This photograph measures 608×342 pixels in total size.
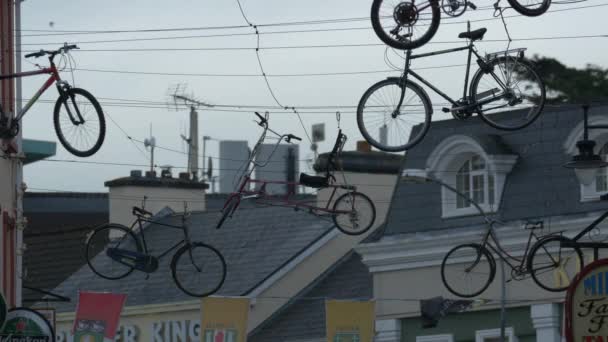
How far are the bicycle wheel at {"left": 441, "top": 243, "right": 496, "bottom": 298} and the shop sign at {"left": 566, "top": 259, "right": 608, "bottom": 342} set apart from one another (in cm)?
1286

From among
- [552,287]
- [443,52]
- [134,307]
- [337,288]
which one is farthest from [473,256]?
[443,52]

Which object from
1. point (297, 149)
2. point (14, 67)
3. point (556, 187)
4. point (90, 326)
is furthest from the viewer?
point (297, 149)

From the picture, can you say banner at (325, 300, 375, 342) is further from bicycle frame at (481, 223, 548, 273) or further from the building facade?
the building facade

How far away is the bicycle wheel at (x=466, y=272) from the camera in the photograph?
125ft

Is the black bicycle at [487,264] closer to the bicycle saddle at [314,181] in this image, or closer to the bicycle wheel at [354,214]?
the bicycle wheel at [354,214]

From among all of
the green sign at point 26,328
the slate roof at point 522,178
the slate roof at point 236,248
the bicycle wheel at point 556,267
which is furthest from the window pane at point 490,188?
the green sign at point 26,328

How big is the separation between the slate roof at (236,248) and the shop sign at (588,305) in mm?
21993

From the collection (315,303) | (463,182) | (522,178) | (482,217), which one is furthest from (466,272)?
(315,303)

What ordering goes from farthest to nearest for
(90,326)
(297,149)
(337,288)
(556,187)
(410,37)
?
(297,149), (337,288), (556,187), (90,326), (410,37)

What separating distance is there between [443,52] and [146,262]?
9278 mm

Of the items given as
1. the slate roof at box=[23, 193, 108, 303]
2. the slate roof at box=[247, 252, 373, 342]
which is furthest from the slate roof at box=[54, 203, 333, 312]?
the slate roof at box=[23, 193, 108, 303]

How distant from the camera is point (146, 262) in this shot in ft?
108

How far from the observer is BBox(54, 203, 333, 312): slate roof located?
47.1 m

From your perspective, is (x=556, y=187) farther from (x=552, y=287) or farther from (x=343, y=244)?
(x=343, y=244)
